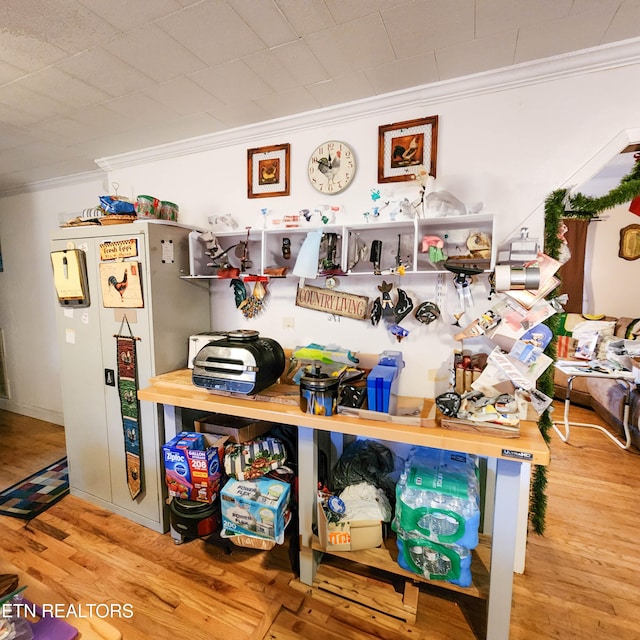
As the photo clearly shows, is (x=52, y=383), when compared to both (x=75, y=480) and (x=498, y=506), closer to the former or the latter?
(x=75, y=480)

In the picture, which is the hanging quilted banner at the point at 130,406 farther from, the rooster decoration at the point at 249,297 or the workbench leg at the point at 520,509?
the workbench leg at the point at 520,509

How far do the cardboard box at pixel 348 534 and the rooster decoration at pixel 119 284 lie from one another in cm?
160

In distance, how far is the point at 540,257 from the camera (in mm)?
1600

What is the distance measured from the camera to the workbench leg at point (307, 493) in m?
1.62

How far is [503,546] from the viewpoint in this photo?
1302mm

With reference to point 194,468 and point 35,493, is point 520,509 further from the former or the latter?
point 35,493

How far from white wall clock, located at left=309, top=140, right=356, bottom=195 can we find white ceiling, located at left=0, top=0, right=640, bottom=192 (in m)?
0.24

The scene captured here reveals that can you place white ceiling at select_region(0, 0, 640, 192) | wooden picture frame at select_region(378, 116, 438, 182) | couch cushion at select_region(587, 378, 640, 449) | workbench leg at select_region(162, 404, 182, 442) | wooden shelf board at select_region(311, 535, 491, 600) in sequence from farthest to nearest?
couch cushion at select_region(587, 378, 640, 449) < workbench leg at select_region(162, 404, 182, 442) < wooden picture frame at select_region(378, 116, 438, 182) < wooden shelf board at select_region(311, 535, 491, 600) < white ceiling at select_region(0, 0, 640, 192)

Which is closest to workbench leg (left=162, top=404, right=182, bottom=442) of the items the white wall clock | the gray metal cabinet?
the gray metal cabinet

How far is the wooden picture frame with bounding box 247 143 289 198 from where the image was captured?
2.17m

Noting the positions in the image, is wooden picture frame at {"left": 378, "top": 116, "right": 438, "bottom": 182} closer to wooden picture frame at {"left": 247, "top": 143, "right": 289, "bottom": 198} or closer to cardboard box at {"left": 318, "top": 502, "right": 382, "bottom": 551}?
wooden picture frame at {"left": 247, "top": 143, "right": 289, "bottom": 198}

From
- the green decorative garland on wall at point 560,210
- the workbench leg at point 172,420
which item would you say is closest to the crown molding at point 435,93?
the green decorative garland on wall at point 560,210

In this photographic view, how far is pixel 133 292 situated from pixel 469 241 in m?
1.84

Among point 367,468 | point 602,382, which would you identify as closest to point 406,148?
point 367,468
